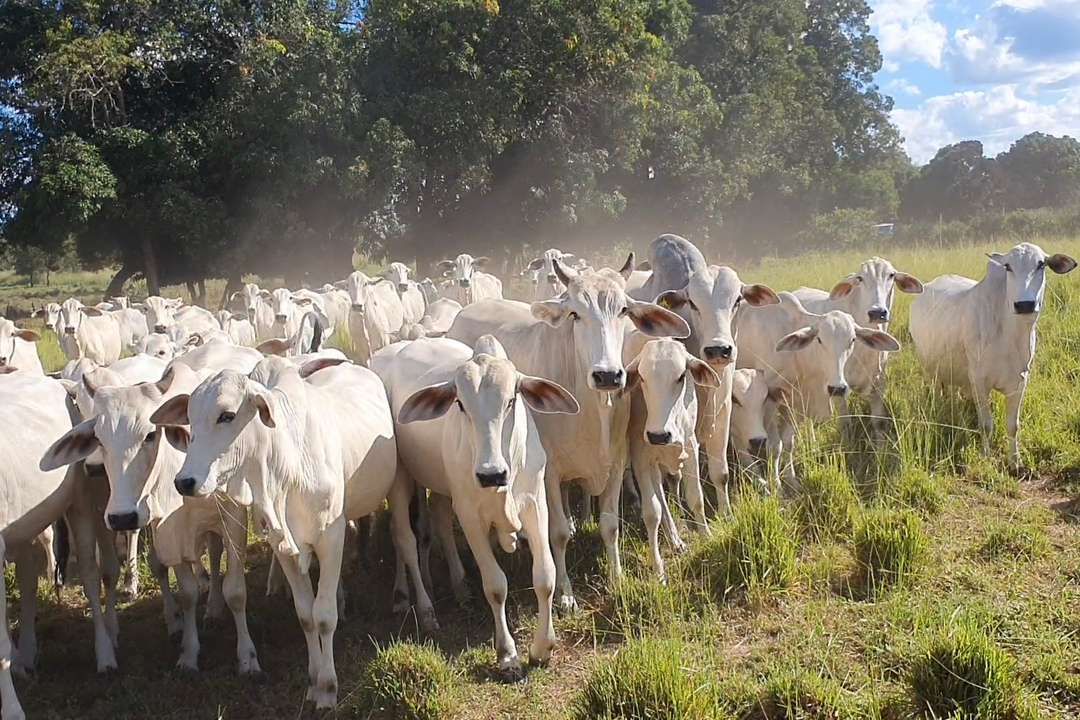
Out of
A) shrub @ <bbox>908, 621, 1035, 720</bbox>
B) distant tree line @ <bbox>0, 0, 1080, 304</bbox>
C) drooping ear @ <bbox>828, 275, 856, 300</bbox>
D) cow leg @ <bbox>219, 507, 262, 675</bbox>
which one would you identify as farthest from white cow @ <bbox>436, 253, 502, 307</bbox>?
shrub @ <bbox>908, 621, 1035, 720</bbox>

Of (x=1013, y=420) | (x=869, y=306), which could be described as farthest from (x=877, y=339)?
(x=869, y=306)

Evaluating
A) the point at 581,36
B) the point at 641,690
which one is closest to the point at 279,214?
the point at 581,36

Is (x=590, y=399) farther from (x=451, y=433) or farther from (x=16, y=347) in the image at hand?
(x=16, y=347)

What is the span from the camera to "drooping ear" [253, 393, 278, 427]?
13.9 feet

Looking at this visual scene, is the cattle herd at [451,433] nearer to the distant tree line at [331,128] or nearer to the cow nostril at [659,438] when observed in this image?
the cow nostril at [659,438]

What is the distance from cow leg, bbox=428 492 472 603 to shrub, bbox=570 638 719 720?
178cm

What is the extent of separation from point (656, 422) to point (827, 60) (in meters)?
36.0

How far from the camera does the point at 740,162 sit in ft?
87.1

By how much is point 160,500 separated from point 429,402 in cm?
163

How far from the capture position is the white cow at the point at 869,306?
25.4ft

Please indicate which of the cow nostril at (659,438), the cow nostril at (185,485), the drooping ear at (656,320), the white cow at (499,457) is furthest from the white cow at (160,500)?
the drooping ear at (656,320)

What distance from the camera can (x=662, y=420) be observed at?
5117 millimetres

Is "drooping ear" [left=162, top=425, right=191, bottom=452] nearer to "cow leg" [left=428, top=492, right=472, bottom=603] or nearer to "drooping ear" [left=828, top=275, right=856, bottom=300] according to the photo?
"cow leg" [left=428, top=492, right=472, bottom=603]

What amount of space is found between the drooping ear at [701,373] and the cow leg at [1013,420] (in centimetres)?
268
